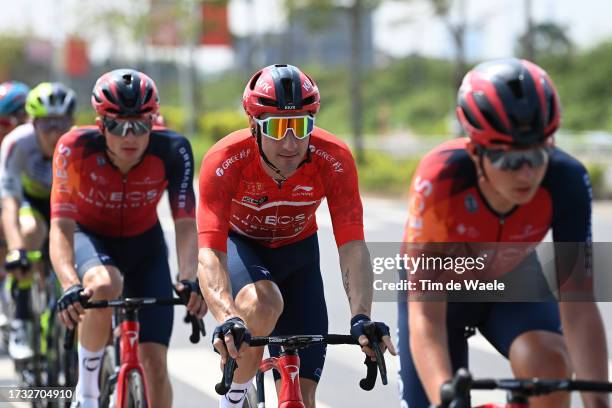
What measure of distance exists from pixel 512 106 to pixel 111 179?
312cm

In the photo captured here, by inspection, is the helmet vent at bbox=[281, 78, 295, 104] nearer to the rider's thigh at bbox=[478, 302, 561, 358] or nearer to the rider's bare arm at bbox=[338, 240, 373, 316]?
the rider's bare arm at bbox=[338, 240, 373, 316]

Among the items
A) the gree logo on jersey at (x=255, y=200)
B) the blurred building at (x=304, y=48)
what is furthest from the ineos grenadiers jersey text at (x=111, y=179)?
the blurred building at (x=304, y=48)

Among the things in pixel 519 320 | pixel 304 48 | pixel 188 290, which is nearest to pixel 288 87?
pixel 188 290

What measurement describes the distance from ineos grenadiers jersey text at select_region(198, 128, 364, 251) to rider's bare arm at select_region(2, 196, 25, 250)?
2.88m

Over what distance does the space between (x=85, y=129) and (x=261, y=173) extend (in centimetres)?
162

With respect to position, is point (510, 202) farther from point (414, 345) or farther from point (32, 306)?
point (32, 306)

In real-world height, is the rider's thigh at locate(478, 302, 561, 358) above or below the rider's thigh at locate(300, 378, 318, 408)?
above

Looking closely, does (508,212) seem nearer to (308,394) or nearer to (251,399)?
(308,394)

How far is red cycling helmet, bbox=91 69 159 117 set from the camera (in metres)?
5.75

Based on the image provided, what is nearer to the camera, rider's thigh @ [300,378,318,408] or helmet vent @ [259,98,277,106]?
helmet vent @ [259,98,277,106]

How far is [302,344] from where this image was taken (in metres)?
4.45

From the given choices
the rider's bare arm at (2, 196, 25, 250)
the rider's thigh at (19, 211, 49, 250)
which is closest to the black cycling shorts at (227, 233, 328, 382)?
the rider's bare arm at (2, 196, 25, 250)

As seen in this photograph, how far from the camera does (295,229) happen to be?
5289mm

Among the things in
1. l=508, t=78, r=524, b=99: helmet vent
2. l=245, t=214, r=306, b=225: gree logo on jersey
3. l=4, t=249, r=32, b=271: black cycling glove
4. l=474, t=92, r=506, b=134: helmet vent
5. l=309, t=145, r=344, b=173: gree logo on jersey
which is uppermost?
l=508, t=78, r=524, b=99: helmet vent
